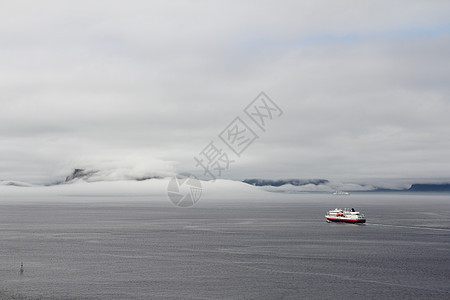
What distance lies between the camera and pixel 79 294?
2825 inches

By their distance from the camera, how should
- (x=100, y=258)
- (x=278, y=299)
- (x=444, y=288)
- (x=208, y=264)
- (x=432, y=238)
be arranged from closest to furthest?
(x=278, y=299)
(x=444, y=288)
(x=208, y=264)
(x=100, y=258)
(x=432, y=238)

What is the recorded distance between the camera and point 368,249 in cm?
12269

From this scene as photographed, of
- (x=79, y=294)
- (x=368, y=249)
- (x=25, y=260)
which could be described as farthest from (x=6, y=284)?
(x=368, y=249)

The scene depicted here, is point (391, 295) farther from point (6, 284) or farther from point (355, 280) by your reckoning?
point (6, 284)

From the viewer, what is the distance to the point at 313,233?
165375 millimetres

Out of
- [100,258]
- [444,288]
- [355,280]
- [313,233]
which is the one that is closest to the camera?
[444,288]

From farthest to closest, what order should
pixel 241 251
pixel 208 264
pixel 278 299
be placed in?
1. pixel 241 251
2. pixel 208 264
3. pixel 278 299

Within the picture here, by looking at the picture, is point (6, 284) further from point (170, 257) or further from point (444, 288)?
point (444, 288)

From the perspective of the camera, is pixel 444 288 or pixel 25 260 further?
pixel 25 260

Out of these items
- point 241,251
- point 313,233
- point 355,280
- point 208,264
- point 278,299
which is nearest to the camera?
point 278,299

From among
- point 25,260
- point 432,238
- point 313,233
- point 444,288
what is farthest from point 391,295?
point 313,233

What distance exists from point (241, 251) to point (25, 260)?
45.5m

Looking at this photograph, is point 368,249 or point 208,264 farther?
point 368,249

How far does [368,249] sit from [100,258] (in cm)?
6164
